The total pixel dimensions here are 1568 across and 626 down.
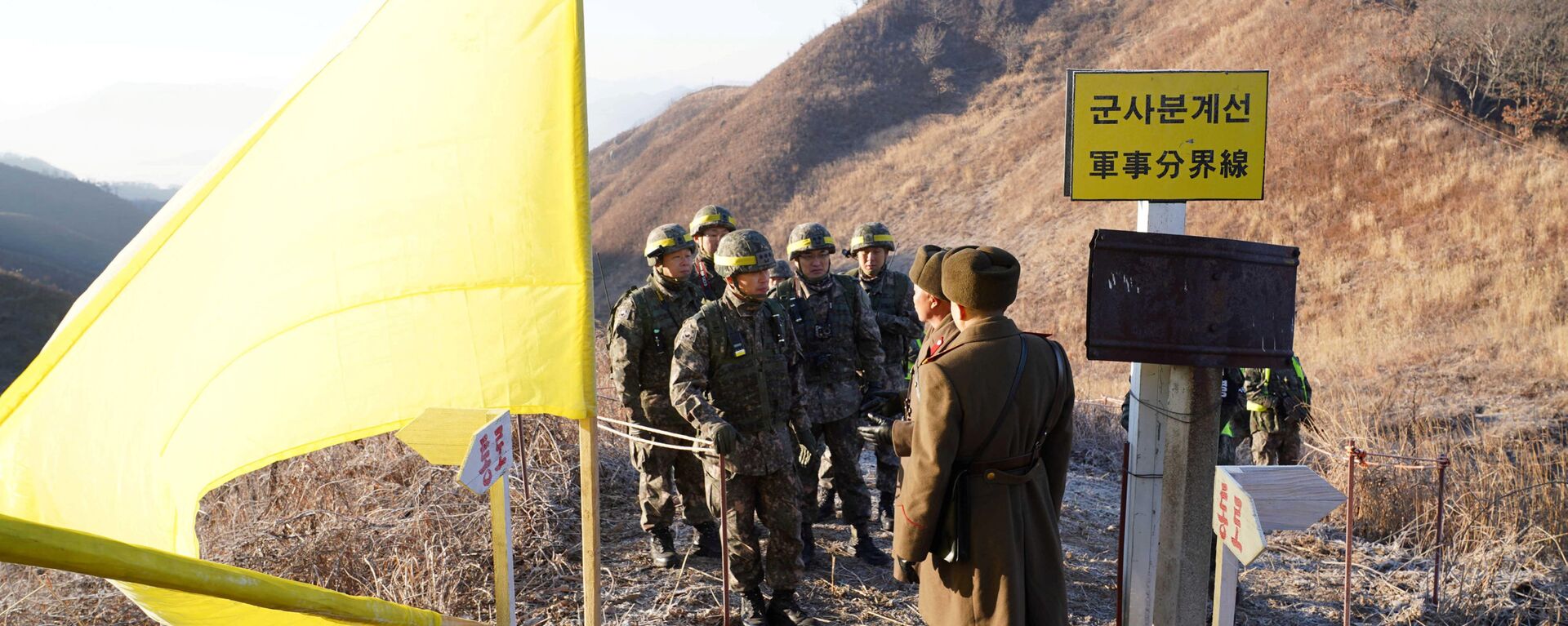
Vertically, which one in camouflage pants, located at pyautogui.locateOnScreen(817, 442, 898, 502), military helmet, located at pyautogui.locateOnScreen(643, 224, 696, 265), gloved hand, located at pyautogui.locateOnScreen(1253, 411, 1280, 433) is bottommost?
camouflage pants, located at pyautogui.locateOnScreen(817, 442, 898, 502)

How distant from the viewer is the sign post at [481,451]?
2.81 metres

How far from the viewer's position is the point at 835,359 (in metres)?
6.28

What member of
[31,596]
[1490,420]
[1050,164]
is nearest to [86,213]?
[1050,164]

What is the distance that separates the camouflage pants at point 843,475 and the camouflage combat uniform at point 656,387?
0.67 m

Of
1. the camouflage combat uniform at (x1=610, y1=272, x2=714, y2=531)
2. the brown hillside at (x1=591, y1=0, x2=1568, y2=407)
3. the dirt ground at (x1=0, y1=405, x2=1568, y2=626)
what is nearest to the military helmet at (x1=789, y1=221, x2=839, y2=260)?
the camouflage combat uniform at (x1=610, y1=272, x2=714, y2=531)

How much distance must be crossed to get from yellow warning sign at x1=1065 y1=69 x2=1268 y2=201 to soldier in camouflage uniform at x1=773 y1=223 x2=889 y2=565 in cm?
254

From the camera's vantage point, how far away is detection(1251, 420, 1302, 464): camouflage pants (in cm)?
602

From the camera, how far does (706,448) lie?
469cm

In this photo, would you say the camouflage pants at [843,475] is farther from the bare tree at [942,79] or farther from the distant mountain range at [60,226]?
the bare tree at [942,79]

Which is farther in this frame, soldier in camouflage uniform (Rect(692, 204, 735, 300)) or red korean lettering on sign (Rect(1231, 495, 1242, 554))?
soldier in camouflage uniform (Rect(692, 204, 735, 300))

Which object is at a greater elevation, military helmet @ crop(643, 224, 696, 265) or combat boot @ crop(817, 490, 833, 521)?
military helmet @ crop(643, 224, 696, 265)

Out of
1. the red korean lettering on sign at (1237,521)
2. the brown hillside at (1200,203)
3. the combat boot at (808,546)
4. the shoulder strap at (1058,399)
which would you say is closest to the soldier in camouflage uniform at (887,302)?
the combat boot at (808,546)

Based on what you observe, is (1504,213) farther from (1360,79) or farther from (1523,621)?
(1523,621)

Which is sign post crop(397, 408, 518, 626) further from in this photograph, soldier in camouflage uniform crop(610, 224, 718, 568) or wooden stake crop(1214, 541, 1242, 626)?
soldier in camouflage uniform crop(610, 224, 718, 568)
